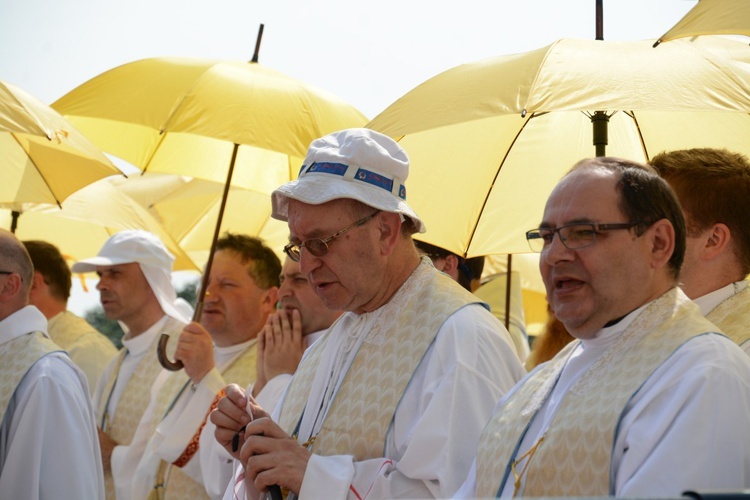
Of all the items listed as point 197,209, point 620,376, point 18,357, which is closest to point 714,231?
point 620,376

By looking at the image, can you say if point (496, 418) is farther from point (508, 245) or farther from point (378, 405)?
point (508, 245)

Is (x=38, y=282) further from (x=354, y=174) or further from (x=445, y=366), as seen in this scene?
(x=445, y=366)

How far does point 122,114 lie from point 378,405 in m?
3.31

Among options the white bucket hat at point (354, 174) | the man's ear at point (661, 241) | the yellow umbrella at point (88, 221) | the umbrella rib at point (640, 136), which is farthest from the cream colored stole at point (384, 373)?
the yellow umbrella at point (88, 221)

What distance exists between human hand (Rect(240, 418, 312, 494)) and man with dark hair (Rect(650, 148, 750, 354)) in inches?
60.0

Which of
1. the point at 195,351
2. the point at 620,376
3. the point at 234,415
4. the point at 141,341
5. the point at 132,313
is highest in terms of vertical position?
the point at 620,376

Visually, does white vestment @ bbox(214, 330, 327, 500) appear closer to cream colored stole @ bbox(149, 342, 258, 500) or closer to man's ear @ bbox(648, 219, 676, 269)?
cream colored stole @ bbox(149, 342, 258, 500)

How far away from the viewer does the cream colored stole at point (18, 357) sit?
16.4 ft

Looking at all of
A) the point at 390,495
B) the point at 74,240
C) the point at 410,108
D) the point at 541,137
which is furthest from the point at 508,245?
the point at 74,240

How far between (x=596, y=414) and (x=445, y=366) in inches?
36.7

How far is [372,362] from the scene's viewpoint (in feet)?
13.8

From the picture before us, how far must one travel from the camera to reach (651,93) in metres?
4.30

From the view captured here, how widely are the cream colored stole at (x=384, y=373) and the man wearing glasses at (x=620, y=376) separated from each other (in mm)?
493

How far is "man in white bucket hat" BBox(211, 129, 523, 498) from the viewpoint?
378 cm
